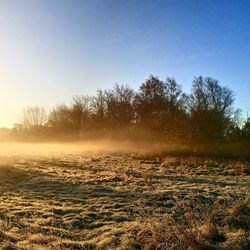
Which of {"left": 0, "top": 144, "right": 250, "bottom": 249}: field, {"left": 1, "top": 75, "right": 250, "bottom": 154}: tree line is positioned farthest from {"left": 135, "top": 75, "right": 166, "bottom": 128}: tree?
{"left": 0, "top": 144, "right": 250, "bottom": 249}: field

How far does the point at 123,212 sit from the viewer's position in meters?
10.5

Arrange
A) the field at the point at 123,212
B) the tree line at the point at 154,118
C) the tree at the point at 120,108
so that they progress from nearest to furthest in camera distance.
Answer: the field at the point at 123,212 → the tree line at the point at 154,118 → the tree at the point at 120,108

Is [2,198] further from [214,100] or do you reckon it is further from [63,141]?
[63,141]

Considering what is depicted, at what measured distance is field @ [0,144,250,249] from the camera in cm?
743

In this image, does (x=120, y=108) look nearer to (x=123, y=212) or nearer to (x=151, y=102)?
(x=151, y=102)

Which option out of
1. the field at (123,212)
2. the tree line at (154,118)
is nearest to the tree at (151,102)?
the tree line at (154,118)

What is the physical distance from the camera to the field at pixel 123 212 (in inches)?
293

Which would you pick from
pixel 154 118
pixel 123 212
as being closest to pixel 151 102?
pixel 154 118

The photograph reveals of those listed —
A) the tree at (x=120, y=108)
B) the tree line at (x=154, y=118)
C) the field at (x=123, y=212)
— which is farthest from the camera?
the tree at (x=120, y=108)

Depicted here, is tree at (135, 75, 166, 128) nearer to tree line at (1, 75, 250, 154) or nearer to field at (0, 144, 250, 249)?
tree line at (1, 75, 250, 154)

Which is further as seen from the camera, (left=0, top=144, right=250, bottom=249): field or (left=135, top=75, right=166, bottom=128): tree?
(left=135, top=75, right=166, bottom=128): tree

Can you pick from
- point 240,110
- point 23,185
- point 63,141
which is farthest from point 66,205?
point 63,141

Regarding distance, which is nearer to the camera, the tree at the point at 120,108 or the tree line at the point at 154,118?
the tree line at the point at 154,118

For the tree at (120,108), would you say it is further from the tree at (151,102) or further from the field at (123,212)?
the field at (123,212)
